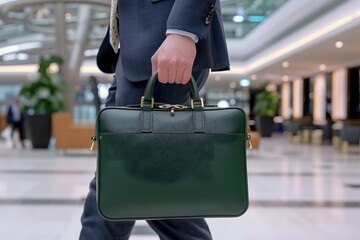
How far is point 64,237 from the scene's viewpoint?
2.95 m

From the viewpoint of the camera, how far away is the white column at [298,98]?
→ 25.1m

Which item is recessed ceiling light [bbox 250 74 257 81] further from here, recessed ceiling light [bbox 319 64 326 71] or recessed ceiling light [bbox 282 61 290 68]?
recessed ceiling light [bbox 282 61 290 68]


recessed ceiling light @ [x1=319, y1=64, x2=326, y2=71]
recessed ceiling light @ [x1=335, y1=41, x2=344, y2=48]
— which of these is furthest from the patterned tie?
recessed ceiling light @ [x1=319, y1=64, x2=326, y2=71]

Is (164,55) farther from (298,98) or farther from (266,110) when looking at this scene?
(298,98)

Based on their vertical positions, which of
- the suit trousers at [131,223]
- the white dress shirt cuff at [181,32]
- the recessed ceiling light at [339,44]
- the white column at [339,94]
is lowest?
the suit trousers at [131,223]

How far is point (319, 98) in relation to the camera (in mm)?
22359

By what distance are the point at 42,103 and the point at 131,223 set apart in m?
11.5

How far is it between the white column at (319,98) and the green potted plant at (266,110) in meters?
2.08

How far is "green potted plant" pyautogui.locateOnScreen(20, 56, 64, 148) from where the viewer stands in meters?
12.2

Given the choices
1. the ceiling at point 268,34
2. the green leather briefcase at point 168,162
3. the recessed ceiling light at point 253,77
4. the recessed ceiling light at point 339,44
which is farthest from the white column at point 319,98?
the green leather briefcase at point 168,162

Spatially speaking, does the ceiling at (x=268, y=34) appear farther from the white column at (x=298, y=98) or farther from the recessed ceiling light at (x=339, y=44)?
the white column at (x=298, y=98)

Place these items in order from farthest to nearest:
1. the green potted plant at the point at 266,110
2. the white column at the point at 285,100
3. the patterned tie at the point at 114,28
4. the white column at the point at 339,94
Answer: the white column at the point at 285,100, the green potted plant at the point at 266,110, the white column at the point at 339,94, the patterned tie at the point at 114,28

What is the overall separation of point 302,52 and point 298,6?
9.35ft

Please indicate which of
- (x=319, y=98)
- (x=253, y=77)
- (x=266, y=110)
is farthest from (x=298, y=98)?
(x=266, y=110)
